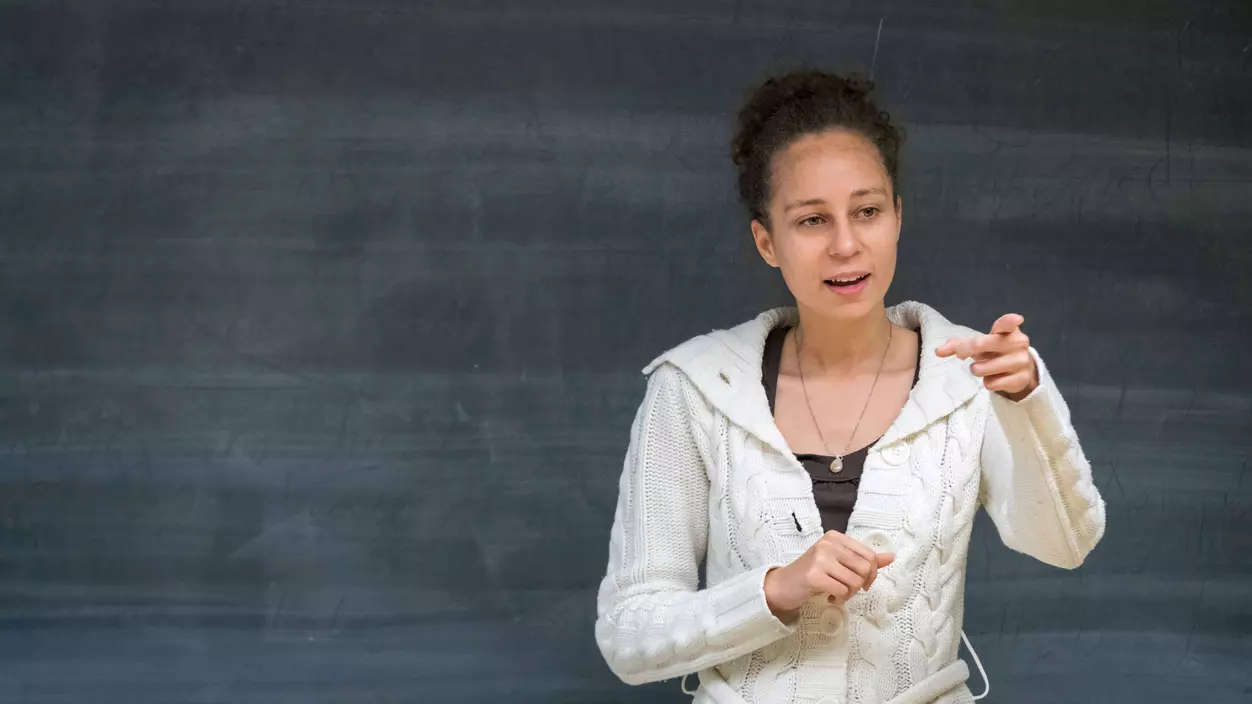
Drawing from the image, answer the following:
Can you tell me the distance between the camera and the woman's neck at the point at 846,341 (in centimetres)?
183

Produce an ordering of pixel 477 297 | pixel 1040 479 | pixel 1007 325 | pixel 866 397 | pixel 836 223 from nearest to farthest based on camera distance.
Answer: pixel 1007 325
pixel 1040 479
pixel 836 223
pixel 866 397
pixel 477 297

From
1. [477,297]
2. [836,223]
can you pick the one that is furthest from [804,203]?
[477,297]

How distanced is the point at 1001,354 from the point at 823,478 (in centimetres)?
35

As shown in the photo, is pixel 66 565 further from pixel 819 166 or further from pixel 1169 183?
pixel 1169 183

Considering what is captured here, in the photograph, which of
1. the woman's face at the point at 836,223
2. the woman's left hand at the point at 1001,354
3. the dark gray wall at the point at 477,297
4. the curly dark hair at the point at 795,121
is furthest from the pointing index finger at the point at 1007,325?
the dark gray wall at the point at 477,297

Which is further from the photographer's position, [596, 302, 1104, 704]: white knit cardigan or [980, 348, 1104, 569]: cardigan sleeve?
[596, 302, 1104, 704]: white knit cardigan

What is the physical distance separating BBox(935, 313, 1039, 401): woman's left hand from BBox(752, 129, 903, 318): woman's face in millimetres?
241

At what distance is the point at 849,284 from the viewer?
67.6 inches

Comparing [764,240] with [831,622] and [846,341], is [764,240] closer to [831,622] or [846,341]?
[846,341]

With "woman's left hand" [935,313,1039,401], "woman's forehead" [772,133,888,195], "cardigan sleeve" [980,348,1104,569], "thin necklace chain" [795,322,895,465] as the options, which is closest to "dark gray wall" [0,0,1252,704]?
"thin necklace chain" [795,322,895,465]

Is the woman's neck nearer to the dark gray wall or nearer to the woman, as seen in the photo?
the woman

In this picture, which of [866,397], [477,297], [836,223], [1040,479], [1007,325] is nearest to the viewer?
[1007,325]

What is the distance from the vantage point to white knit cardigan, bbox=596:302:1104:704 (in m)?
1.66

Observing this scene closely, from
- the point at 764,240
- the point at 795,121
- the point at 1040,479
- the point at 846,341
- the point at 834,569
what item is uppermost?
the point at 795,121
